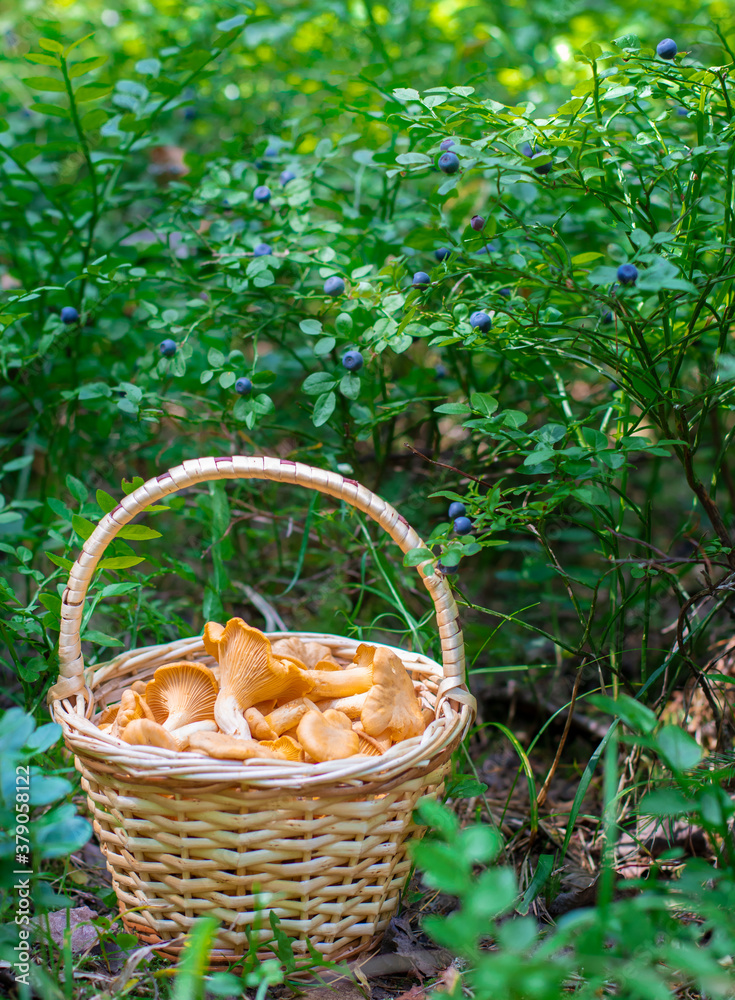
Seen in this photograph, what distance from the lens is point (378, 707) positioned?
1.23 meters

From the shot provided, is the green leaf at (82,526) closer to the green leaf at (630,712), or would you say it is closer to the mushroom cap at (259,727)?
the mushroom cap at (259,727)

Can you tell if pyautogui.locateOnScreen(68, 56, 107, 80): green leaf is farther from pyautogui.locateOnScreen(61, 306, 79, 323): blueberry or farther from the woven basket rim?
the woven basket rim

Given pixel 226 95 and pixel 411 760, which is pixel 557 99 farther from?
pixel 411 760

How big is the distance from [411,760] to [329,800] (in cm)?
14

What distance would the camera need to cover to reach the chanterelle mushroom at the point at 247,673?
1301 millimetres

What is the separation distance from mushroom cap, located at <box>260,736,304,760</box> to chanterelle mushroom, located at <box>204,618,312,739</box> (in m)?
0.07

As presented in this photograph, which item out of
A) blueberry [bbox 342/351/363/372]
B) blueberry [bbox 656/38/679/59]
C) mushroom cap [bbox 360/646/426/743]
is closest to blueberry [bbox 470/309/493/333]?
blueberry [bbox 342/351/363/372]

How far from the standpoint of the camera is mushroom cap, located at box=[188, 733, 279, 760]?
1114 mm

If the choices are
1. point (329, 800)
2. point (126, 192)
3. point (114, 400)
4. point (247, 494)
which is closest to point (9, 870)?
point (329, 800)

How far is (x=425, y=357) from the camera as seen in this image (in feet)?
8.82

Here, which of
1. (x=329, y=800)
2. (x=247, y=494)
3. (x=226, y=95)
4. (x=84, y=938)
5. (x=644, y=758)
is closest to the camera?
(x=329, y=800)

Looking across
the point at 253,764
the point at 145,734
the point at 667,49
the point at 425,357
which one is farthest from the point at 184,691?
the point at 425,357

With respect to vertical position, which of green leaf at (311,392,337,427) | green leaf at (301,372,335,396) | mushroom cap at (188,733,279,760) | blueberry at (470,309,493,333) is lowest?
mushroom cap at (188,733,279,760)

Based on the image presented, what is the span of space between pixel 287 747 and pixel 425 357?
1.77 metres
